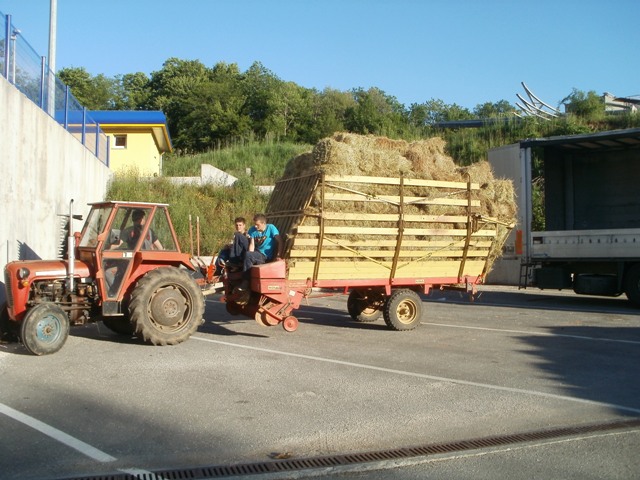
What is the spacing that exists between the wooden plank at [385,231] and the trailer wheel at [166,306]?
1.92 m

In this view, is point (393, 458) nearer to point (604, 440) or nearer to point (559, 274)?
point (604, 440)

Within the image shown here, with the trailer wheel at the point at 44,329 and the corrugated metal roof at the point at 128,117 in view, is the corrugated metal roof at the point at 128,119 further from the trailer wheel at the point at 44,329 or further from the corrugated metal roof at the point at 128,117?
the trailer wheel at the point at 44,329

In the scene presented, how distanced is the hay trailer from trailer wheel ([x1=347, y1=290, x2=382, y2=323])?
19 mm

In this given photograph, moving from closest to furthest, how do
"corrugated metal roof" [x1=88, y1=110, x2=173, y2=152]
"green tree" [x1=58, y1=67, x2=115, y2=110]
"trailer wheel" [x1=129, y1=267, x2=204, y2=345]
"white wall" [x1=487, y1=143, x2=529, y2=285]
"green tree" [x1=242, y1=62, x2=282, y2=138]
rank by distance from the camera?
"trailer wheel" [x1=129, y1=267, x2=204, y2=345], "white wall" [x1=487, y1=143, x2=529, y2=285], "corrugated metal roof" [x1=88, y1=110, x2=173, y2=152], "green tree" [x1=242, y1=62, x2=282, y2=138], "green tree" [x1=58, y1=67, x2=115, y2=110]

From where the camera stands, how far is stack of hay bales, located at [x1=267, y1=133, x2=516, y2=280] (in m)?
10.9

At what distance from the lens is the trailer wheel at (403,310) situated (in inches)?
457

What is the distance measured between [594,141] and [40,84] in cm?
1294

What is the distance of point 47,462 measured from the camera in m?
4.95

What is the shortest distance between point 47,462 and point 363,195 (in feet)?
22.9

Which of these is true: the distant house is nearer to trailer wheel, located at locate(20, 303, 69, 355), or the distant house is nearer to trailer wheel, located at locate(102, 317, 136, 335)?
trailer wheel, located at locate(102, 317, 136, 335)

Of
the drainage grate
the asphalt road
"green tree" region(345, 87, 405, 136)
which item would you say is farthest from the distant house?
the drainage grate

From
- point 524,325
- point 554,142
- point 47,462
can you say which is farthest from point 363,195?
point 554,142

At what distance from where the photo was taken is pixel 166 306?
956cm

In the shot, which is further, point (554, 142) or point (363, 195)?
point (554, 142)
